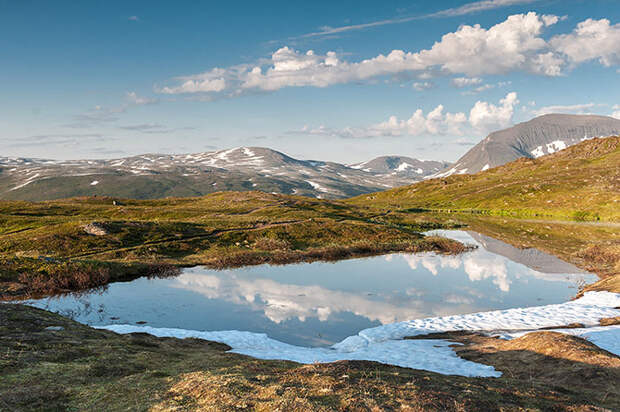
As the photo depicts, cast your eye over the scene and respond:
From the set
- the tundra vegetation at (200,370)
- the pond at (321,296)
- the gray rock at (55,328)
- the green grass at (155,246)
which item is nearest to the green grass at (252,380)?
the tundra vegetation at (200,370)

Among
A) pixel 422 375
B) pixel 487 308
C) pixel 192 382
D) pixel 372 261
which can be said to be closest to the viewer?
pixel 192 382

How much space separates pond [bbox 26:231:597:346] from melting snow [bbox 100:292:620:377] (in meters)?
2.26

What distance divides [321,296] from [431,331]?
13217mm

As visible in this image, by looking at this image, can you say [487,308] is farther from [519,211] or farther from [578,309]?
[519,211]

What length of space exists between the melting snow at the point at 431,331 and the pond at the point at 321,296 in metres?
2.26

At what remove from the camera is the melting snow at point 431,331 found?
2162cm

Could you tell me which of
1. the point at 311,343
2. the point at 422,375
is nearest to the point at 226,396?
the point at 422,375

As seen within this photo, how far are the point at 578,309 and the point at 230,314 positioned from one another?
3040cm

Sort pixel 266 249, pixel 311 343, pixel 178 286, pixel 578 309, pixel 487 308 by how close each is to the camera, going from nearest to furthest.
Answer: pixel 311 343, pixel 578 309, pixel 487 308, pixel 178 286, pixel 266 249

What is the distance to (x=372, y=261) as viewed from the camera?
58.1m

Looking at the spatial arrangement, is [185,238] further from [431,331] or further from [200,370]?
[200,370]

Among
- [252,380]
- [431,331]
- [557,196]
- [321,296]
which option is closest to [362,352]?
[431,331]

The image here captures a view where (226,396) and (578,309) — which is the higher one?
(226,396)

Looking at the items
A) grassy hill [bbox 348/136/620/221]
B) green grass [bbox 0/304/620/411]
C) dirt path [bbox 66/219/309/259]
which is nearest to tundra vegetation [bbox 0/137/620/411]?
green grass [bbox 0/304/620/411]
